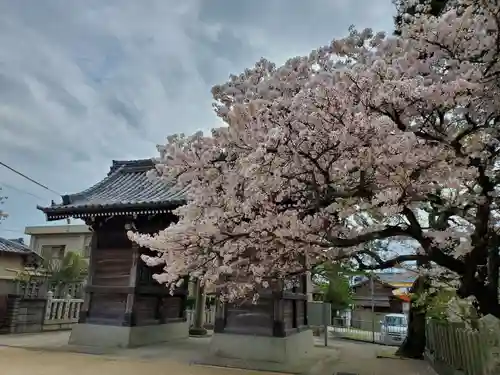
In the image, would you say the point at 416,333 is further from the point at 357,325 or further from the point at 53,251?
the point at 53,251

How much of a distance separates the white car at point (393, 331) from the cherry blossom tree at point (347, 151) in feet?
33.3

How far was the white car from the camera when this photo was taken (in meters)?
13.7

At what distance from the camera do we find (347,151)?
347 cm

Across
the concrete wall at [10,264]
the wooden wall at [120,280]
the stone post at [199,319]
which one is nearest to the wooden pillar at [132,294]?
the wooden wall at [120,280]

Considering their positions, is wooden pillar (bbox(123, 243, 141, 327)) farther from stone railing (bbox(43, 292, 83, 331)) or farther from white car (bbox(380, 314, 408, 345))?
white car (bbox(380, 314, 408, 345))

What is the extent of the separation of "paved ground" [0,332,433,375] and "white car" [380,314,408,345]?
439 centimetres

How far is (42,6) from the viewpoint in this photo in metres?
6.46

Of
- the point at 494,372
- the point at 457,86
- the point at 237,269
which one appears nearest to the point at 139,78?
the point at 237,269

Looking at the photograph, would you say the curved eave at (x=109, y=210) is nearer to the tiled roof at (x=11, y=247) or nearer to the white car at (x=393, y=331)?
the tiled roof at (x=11, y=247)

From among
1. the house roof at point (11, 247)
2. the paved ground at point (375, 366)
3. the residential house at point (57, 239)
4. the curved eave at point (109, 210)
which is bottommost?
the paved ground at point (375, 366)

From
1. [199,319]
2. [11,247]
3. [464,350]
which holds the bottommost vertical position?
[199,319]

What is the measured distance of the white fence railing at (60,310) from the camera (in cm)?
1226

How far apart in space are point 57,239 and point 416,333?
21343 mm

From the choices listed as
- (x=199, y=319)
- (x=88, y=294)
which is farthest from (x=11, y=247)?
(x=199, y=319)
